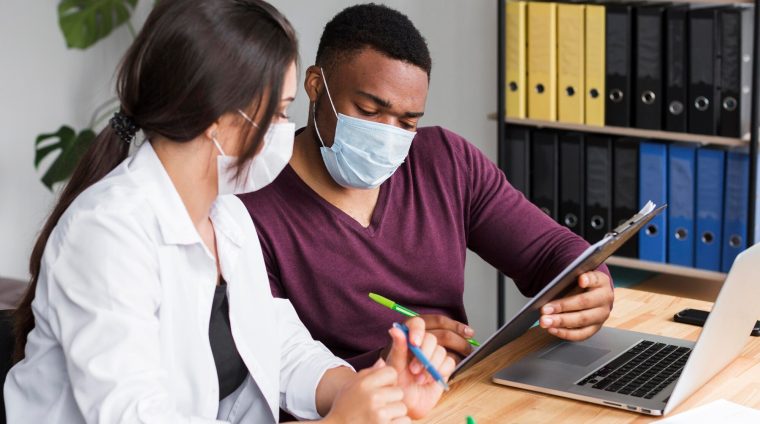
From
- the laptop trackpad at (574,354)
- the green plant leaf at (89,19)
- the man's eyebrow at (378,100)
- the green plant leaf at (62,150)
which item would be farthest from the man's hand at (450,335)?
the green plant leaf at (89,19)

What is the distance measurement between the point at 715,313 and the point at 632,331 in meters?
0.37

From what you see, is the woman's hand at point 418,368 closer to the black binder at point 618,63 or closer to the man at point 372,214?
the man at point 372,214

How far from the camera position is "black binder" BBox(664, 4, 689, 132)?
2.79 m

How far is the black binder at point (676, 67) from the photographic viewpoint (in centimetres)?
279

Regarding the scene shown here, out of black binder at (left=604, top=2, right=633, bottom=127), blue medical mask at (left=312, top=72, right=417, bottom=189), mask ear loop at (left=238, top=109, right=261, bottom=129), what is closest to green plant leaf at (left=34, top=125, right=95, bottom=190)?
black binder at (left=604, top=2, right=633, bottom=127)

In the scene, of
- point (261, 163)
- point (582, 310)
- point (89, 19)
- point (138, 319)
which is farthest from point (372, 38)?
point (89, 19)

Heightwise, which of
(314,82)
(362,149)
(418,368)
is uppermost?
A: (314,82)

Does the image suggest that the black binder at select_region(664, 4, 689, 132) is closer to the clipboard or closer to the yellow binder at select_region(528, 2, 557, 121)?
the yellow binder at select_region(528, 2, 557, 121)

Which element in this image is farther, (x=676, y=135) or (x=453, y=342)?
(x=676, y=135)

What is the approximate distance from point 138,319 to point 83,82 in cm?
239

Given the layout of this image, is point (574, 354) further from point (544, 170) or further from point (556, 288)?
point (544, 170)

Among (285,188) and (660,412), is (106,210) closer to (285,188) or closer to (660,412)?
(285,188)

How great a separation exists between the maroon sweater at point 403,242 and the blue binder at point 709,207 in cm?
103

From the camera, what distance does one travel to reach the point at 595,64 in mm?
2936
